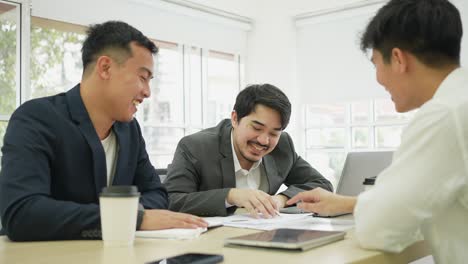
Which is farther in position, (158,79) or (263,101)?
(158,79)

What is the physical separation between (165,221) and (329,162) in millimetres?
5092

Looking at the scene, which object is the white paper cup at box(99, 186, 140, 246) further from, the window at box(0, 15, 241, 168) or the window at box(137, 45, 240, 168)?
the window at box(137, 45, 240, 168)

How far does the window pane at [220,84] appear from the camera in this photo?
627 centimetres

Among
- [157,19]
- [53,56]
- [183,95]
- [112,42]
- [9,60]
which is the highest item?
[157,19]

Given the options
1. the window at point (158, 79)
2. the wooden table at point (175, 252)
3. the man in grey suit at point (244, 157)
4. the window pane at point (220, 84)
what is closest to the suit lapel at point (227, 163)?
the man in grey suit at point (244, 157)

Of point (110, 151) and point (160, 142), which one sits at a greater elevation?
point (160, 142)

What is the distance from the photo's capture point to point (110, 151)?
1829mm

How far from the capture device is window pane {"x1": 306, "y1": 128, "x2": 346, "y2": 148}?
623 cm

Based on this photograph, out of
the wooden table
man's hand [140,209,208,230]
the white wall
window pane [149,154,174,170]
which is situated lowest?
the wooden table

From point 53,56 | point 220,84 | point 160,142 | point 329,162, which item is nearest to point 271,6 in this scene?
point 220,84

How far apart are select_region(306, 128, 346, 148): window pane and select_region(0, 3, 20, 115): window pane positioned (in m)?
3.61

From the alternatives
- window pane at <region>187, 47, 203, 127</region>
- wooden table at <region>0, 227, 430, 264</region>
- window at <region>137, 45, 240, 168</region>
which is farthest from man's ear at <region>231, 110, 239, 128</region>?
window pane at <region>187, 47, 203, 127</region>

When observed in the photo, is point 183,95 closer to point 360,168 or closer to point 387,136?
point 387,136

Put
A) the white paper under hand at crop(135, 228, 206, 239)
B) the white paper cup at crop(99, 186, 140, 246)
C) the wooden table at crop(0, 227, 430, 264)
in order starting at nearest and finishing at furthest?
→ 1. the wooden table at crop(0, 227, 430, 264)
2. the white paper cup at crop(99, 186, 140, 246)
3. the white paper under hand at crop(135, 228, 206, 239)
